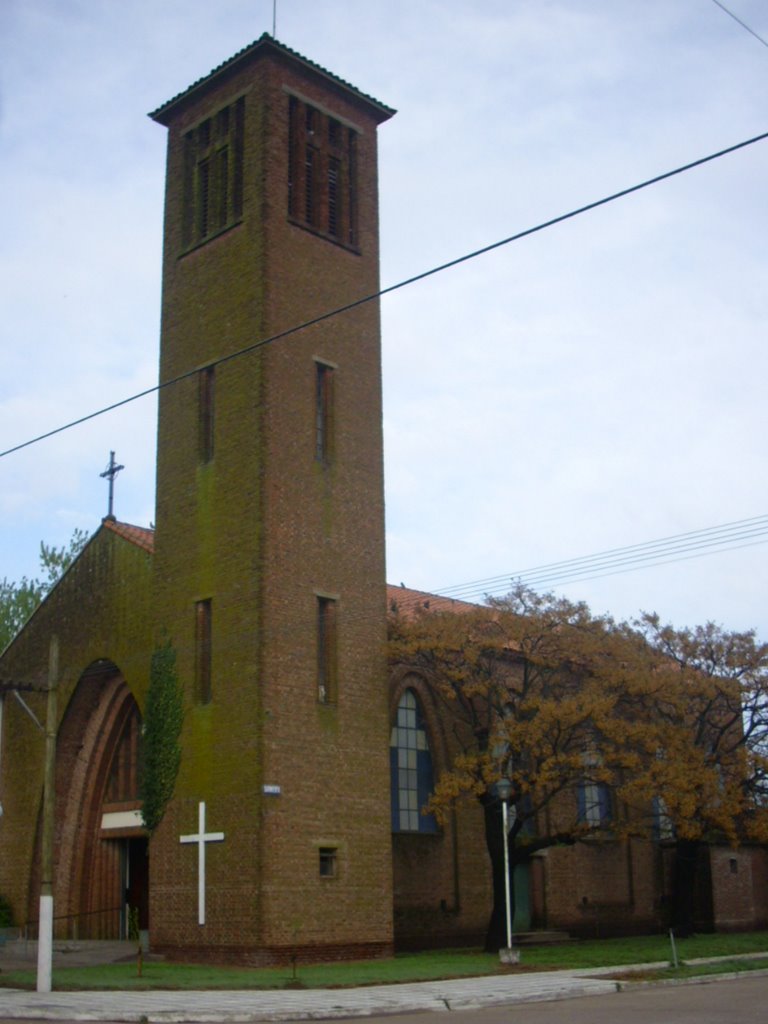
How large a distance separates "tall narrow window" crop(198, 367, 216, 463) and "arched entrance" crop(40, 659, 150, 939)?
710 cm

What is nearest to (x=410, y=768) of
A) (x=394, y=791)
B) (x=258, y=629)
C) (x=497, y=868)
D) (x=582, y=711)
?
(x=394, y=791)

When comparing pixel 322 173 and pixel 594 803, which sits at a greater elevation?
pixel 322 173

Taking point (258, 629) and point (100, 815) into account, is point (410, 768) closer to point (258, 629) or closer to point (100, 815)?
point (100, 815)

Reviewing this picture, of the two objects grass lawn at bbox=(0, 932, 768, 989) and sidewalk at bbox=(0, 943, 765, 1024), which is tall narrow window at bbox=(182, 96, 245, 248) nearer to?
grass lawn at bbox=(0, 932, 768, 989)

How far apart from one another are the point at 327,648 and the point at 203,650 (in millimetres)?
2704

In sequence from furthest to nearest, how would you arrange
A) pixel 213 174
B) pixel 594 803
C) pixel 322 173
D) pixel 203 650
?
pixel 594 803 → pixel 213 174 → pixel 322 173 → pixel 203 650

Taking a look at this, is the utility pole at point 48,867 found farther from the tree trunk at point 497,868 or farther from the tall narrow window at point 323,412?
the tree trunk at point 497,868

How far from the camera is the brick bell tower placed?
25.6 metres

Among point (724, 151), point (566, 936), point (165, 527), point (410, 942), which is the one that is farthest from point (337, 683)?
point (724, 151)

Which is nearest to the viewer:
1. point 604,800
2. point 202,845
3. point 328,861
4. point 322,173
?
point 202,845

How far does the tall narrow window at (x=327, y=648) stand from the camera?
89.6ft

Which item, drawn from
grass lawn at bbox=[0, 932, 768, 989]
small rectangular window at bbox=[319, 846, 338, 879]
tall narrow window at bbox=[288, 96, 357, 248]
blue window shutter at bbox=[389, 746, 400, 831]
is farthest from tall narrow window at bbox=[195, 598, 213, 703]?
tall narrow window at bbox=[288, 96, 357, 248]

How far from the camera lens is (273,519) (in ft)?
88.0

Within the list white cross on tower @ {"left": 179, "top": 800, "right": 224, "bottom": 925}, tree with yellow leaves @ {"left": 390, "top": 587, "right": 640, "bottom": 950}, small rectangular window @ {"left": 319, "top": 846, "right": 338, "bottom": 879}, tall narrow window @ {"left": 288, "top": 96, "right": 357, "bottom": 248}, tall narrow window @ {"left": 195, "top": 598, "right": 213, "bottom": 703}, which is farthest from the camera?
tall narrow window @ {"left": 288, "top": 96, "right": 357, "bottom": 248}
